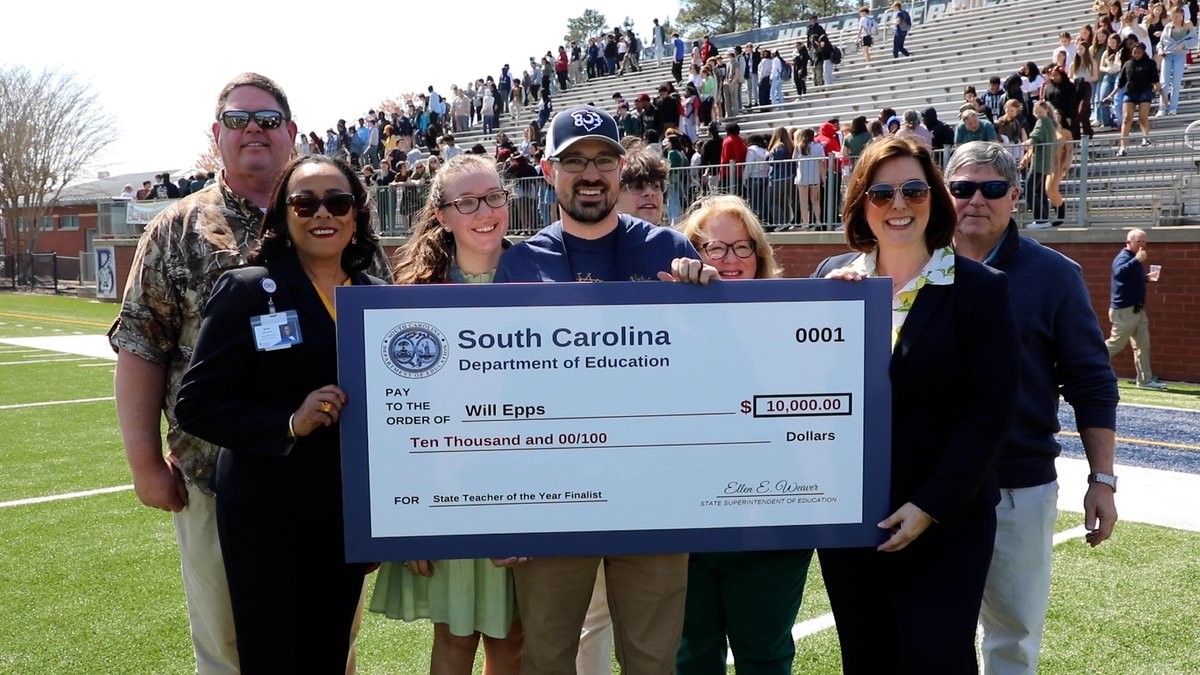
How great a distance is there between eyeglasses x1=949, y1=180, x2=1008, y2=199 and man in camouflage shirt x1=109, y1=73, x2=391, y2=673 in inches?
74.7

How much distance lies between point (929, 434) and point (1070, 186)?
12.9 meters

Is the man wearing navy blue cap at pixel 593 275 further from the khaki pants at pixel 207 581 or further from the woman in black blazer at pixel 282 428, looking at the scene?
the khaki pants at pixel 207 581

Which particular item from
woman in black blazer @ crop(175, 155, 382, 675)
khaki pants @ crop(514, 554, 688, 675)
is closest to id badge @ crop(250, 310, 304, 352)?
woman in black blazer @ crop(175, 155, 382, 675)

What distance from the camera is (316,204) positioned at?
2795 millimetres

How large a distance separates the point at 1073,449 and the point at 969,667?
6395mm

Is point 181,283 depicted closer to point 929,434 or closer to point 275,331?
point 275,331

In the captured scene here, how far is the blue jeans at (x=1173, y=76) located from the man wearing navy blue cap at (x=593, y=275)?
17364mm

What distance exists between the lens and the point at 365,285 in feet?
9.24

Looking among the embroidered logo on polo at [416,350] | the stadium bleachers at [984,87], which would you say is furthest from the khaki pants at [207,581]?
the stadium bleachers at [984,87]

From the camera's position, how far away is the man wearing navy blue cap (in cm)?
286

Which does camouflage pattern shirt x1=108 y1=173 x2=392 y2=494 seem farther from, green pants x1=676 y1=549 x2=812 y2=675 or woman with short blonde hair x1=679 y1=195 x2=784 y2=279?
green pants x1=676 y1=549 x2=812 y2=675

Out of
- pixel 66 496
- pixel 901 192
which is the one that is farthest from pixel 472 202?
pixel 66 496

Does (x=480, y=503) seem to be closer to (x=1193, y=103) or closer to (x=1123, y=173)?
(x=1123, y=173)

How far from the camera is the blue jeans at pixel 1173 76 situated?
55.7 feet
